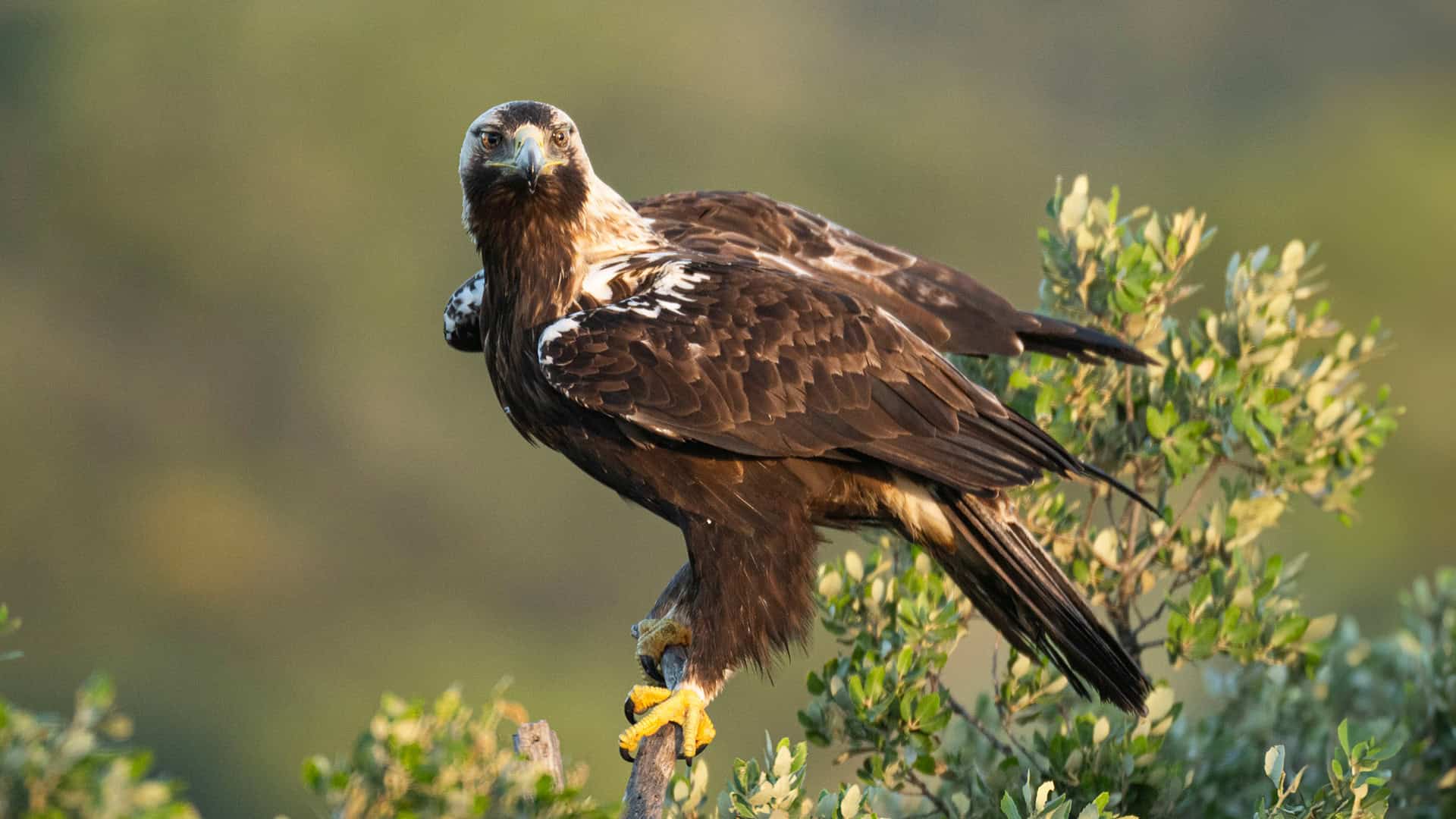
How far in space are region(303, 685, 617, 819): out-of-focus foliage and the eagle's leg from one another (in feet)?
5.49

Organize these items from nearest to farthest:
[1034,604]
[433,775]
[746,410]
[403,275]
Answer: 1. [433,775]
2. [746,410]
3. [1034,604]
4. [403,275]

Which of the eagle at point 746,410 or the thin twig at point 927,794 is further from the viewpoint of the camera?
the thin twig at point 927,794

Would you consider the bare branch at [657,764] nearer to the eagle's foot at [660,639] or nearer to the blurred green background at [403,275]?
the eagle's foot at [660,639]

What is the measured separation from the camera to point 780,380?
16.0 feet

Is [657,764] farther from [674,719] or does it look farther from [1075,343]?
[1075,343]

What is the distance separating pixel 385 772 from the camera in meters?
3.01

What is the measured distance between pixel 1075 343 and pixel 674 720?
1582 mm

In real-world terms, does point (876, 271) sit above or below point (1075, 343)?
above

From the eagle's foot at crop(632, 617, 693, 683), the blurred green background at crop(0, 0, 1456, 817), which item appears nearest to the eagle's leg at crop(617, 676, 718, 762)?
the eagle's foot at crop(632, 617, 693, 683)

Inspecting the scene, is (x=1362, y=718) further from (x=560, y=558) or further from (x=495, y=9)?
(x=495, y=9)

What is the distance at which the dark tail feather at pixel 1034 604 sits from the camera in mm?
4973

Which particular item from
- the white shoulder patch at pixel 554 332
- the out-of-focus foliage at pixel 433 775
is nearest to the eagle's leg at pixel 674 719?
the white shoulder patch at pixel 554 332

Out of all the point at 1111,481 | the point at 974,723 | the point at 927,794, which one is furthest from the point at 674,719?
the point at 1111,481

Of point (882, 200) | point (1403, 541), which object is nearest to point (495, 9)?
point (882, 200)
